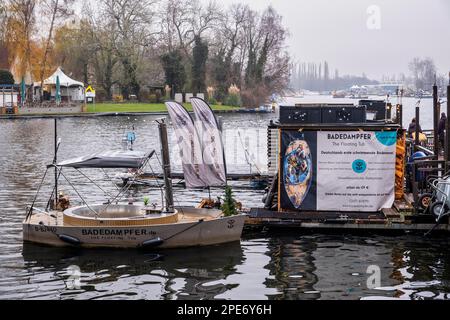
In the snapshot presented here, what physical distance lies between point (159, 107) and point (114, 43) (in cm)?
1281

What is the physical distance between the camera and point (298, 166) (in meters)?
27.8

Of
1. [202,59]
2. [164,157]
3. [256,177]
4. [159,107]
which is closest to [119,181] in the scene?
[256,177]

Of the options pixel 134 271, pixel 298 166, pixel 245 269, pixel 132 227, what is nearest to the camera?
pixel 134 271

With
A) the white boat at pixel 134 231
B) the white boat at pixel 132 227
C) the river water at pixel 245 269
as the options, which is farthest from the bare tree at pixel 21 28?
the white boat at pixel 134 231

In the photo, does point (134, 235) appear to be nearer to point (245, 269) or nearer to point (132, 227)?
point (132, 227)

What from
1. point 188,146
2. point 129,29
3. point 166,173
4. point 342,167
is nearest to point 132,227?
point 166,173

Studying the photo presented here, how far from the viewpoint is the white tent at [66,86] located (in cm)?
10344

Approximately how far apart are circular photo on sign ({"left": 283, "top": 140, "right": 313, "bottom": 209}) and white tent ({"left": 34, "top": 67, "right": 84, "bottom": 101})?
78585mm

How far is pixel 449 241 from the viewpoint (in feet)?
85.5

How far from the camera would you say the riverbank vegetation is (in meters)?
112

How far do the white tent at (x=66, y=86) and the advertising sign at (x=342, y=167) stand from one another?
78642 mm

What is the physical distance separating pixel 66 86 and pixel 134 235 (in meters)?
83.0
